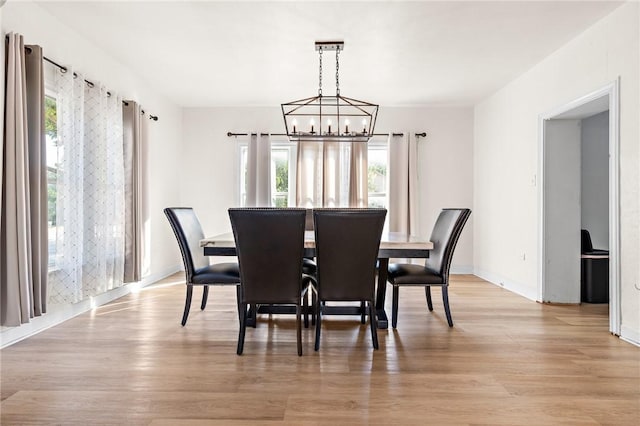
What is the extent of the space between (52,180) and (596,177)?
5496mm

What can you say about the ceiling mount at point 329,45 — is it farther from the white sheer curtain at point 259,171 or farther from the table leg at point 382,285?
the white sheer curtain at point 259,171

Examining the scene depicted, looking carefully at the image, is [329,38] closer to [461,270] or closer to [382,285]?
[382,285]

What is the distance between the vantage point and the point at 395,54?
3.83 m

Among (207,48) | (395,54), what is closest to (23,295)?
(207,48)

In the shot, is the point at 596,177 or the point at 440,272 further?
the point at 596,177

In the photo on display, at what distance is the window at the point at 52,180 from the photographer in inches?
123

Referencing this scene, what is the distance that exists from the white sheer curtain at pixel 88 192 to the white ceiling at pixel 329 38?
62 centimetres

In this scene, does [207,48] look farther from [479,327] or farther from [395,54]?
[479,327]

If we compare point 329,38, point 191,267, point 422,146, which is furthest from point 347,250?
point 422,146

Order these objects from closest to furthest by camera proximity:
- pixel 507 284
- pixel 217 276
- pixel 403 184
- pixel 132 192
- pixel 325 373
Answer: pixel 325 373 → pixel 217 276 → pixel 132 192 → pixel 507 284 → pixel 403 184

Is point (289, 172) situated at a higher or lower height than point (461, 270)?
higher

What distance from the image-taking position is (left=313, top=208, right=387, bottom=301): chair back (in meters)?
2.48

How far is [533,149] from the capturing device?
4.23 meters

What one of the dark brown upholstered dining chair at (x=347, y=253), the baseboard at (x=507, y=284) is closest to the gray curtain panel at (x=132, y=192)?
the dark brown upholstered dining chair at (x=347, y=253)
